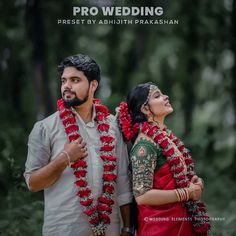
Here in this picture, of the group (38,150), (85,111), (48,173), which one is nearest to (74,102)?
(85,111)

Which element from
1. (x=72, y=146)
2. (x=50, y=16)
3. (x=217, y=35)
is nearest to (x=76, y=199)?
(x=72, y=146)

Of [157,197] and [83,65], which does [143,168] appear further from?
[83,65]

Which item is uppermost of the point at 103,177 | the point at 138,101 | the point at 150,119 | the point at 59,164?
the point at 138,101

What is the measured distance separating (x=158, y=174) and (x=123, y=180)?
282 mm

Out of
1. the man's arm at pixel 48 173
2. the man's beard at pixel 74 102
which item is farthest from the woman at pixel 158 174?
the man's arm at pixel 48 173

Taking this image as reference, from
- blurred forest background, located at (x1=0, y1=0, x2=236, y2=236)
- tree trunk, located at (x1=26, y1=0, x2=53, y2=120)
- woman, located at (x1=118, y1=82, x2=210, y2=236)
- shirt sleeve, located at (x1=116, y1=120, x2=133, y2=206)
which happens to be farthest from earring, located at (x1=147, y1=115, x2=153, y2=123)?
tree trunk, located at (x1=26, y1=0, x2=53, y2=120)

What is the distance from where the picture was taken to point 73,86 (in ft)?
11.3

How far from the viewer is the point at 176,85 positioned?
7629mm

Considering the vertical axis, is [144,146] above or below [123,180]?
above

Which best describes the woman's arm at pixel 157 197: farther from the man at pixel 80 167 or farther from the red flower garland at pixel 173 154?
the man at pixel 80 167

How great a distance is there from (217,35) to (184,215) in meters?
3.71

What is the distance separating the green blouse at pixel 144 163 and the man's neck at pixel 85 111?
0.40 metres

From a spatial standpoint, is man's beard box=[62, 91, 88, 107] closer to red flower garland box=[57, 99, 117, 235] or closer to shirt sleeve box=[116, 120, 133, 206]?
red flower garland box=[57, 99, 117, 235]

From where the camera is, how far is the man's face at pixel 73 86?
11.3ft
